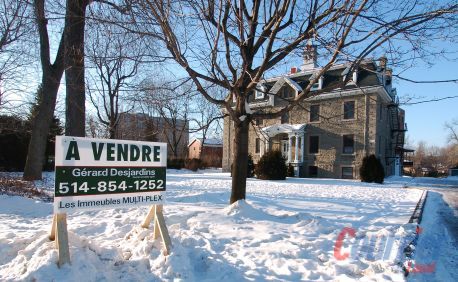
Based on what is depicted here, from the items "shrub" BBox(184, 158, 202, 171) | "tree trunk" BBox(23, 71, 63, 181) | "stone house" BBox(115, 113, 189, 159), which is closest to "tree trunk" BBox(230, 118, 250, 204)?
"stone house" BBox(115, 113, 189, 159)

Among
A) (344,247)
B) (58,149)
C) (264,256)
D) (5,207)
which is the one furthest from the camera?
(5,207)

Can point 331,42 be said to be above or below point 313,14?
below

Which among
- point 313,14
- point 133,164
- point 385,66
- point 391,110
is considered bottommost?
point 133,164

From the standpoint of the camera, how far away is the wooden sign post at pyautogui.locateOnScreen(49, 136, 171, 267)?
4.04 metres

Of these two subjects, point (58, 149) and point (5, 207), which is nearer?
point (58, 149)

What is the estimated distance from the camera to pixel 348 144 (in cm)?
2673

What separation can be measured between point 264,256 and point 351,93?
2320 centimetres

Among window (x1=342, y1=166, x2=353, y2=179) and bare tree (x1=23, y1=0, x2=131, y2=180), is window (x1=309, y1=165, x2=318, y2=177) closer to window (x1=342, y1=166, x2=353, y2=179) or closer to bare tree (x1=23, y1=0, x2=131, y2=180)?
window (x1=342, y1=166, x2=353, y2=179)

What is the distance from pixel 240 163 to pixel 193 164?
1176 inches

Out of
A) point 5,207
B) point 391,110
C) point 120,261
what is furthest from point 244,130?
point 391,110

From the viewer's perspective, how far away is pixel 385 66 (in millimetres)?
6879

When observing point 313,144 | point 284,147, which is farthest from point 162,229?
point 284,147

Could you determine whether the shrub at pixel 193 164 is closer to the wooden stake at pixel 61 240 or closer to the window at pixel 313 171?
the window at pixel 313 171

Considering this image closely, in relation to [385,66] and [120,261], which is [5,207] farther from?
[385,66]
